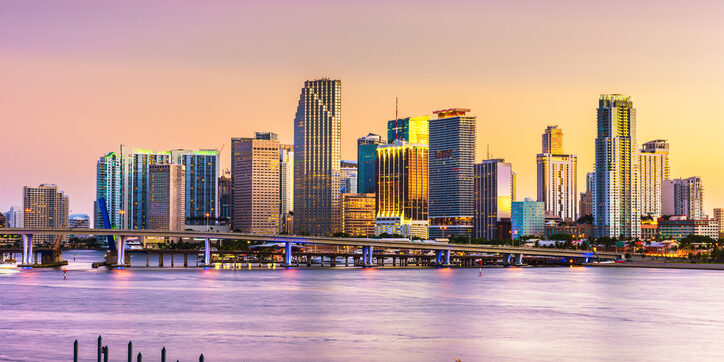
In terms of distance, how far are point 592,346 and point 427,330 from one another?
15145 mm

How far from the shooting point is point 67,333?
7200 cm

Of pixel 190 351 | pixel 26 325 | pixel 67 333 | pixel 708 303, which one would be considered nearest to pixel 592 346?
pixel 190 351

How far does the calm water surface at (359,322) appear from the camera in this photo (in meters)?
63.7

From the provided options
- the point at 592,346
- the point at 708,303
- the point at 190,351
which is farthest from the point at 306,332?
the point at 708,303

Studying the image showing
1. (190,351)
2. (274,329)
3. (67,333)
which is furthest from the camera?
(274,329)

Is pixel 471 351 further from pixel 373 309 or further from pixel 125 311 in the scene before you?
pixel 125 311

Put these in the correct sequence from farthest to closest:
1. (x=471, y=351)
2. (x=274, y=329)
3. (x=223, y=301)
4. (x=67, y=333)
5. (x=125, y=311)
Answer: (x=223, y=301), (x=125, y=311), (x=274, y=329), (x=67, y=333), (x=471, y=351)

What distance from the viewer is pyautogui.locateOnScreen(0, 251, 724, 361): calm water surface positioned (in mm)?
63719

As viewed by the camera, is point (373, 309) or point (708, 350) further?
point (373, 309)

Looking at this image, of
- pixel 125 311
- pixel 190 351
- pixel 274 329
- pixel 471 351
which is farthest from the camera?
pixel 125 311

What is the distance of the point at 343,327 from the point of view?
7956cm

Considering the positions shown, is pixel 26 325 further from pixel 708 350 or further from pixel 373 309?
pixel 708 350

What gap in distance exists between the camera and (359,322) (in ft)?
276

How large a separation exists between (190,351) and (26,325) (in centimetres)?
2220
